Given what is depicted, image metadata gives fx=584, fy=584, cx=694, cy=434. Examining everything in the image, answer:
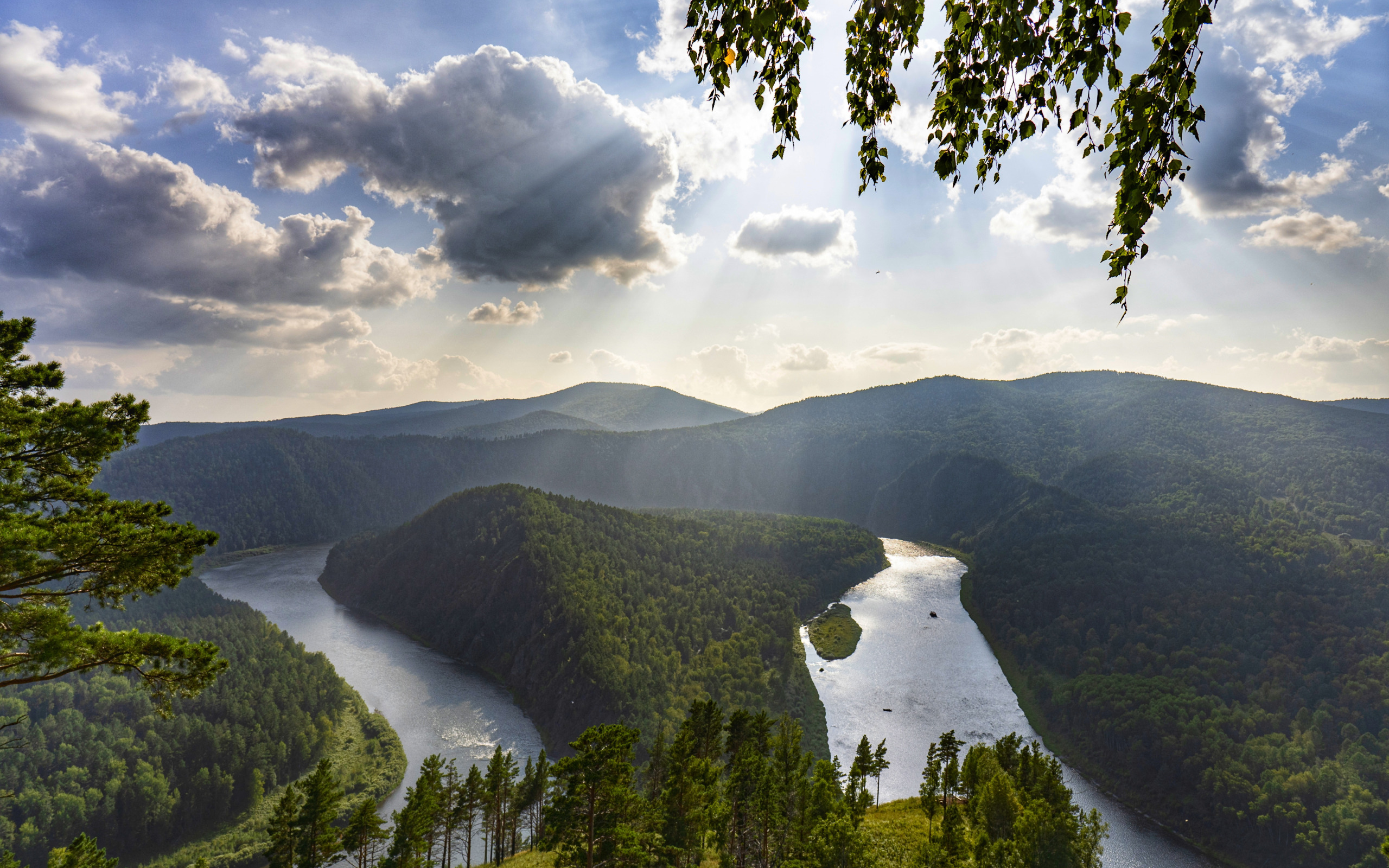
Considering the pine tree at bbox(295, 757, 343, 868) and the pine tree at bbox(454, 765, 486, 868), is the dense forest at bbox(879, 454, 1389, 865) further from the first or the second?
the pine tree at bbox(295, 757, 343, 868)

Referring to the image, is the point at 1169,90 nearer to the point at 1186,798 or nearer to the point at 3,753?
the point at 1186,798

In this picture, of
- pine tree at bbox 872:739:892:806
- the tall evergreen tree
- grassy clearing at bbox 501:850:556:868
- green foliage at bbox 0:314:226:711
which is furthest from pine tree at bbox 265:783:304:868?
pine tree at bbox 872:739:892:806

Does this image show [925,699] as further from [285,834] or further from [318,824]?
[285,834]

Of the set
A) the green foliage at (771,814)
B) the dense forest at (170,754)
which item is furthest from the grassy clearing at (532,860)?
the dense forest at (170,754)

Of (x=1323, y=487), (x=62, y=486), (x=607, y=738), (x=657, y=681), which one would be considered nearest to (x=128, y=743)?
(x=657, y=681)

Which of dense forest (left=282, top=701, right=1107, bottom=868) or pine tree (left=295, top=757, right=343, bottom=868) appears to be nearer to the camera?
dense forest (left=282, top=701, right=1107, bottom=868)
